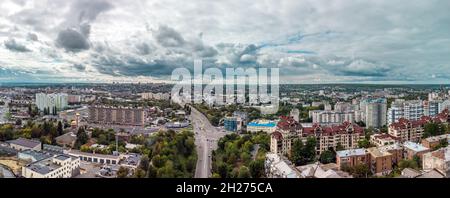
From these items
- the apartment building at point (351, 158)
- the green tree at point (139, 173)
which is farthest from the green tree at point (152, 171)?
the apartment building at point (351, 158)

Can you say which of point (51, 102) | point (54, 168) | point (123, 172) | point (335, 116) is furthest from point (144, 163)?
point (335, 116)

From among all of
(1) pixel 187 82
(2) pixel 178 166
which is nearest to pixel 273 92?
(1) pixel 187 82

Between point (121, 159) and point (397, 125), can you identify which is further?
point (397, 125)

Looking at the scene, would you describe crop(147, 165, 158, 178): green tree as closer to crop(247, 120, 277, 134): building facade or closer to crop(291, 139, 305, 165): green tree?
crop(291, 139, 305, 165): green tree

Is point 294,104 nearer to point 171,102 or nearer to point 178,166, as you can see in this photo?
point 171,102

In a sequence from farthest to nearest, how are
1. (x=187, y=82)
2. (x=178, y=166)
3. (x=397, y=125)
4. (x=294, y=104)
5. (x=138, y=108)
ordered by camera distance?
(x=294, y=104) < (x=397, y=125) < (x=138, y=108) < (x=187, y=82) < (x=178, y=166)

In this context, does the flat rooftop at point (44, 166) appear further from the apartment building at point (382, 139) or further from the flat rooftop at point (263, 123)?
the apartment building at point (382, 139)
